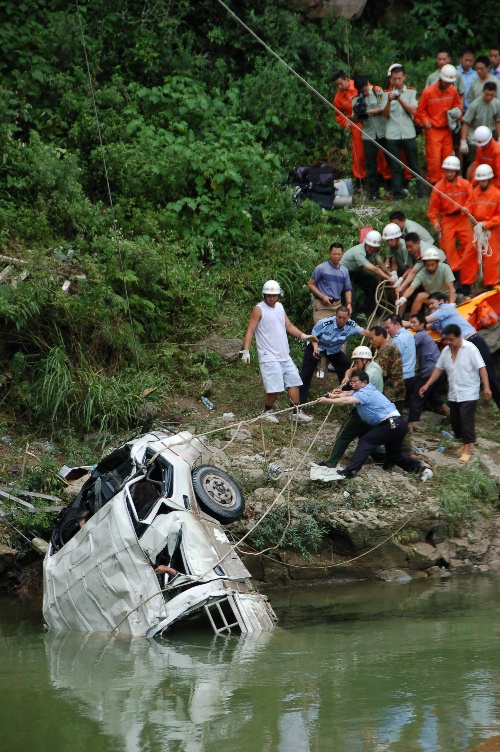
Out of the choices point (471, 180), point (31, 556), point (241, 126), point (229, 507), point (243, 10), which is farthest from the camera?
point (243, 10)

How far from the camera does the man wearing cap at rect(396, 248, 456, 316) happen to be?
14297 millimetres

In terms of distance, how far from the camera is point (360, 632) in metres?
10.6

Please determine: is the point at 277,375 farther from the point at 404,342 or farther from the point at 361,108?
the point at 361,108

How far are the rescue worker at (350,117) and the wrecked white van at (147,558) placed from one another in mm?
7997

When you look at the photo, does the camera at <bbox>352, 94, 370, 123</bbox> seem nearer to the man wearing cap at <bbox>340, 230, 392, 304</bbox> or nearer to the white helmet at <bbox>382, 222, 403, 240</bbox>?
the man wearing cap at <bbox>340, 230, 392, 304</bbox>

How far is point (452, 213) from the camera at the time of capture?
15.1 m

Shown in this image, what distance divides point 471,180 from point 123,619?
9.04m

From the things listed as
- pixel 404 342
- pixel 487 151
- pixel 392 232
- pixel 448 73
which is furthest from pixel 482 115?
pixel 404 342

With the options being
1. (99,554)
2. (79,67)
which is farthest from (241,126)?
(99,554)

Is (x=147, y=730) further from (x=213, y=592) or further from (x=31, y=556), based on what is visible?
(x=31, y=556)

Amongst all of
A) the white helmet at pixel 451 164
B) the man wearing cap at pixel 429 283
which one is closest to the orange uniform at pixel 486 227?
the white helmet at pixel 451 164

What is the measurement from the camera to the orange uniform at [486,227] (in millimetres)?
14852

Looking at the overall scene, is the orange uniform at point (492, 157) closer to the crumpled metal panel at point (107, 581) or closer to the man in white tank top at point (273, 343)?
the man in white tank top at point (273, 343)

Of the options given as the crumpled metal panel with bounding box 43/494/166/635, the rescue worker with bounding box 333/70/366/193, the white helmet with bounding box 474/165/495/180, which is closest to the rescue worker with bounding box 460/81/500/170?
the rescue worker with bounding box 333/70/366/193
